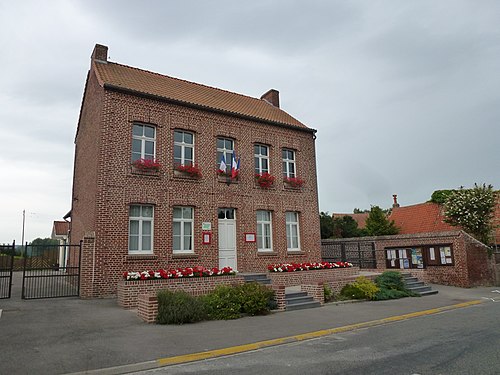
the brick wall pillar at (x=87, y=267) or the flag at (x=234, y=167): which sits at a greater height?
the flag at (x=234, y=167)

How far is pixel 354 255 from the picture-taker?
21859mm

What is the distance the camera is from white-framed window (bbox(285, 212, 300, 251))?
1873cm

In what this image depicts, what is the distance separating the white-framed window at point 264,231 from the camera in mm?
17734

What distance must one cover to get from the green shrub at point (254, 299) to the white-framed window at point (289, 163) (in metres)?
8.86

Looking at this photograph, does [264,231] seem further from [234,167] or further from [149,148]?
[149,148]

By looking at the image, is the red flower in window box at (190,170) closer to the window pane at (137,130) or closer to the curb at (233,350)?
the window pane at (137,130)

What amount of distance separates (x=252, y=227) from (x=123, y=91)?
765 cm

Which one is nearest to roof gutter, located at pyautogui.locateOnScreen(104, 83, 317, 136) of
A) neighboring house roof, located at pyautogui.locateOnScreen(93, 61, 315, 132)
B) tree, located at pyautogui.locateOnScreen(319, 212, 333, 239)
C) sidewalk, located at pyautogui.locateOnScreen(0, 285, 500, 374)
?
neighboring house roof, located at pyautogui.locateOnScreen(93, 61, 315, 132)

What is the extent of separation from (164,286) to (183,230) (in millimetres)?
3771

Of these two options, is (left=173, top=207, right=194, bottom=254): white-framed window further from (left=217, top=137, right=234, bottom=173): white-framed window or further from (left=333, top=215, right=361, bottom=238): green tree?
(left=333, top=215, right=361, bottom=238): green tree

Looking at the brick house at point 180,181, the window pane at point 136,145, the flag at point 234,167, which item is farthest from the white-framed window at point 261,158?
the window pane at point 136,145

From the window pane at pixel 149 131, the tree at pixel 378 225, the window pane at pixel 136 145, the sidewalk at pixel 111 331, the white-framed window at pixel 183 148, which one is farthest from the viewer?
the tree at pixel 378 225

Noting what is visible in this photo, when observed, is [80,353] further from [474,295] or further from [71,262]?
[474,295]

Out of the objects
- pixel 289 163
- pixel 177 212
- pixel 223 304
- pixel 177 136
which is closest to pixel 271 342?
pixel 223 304
